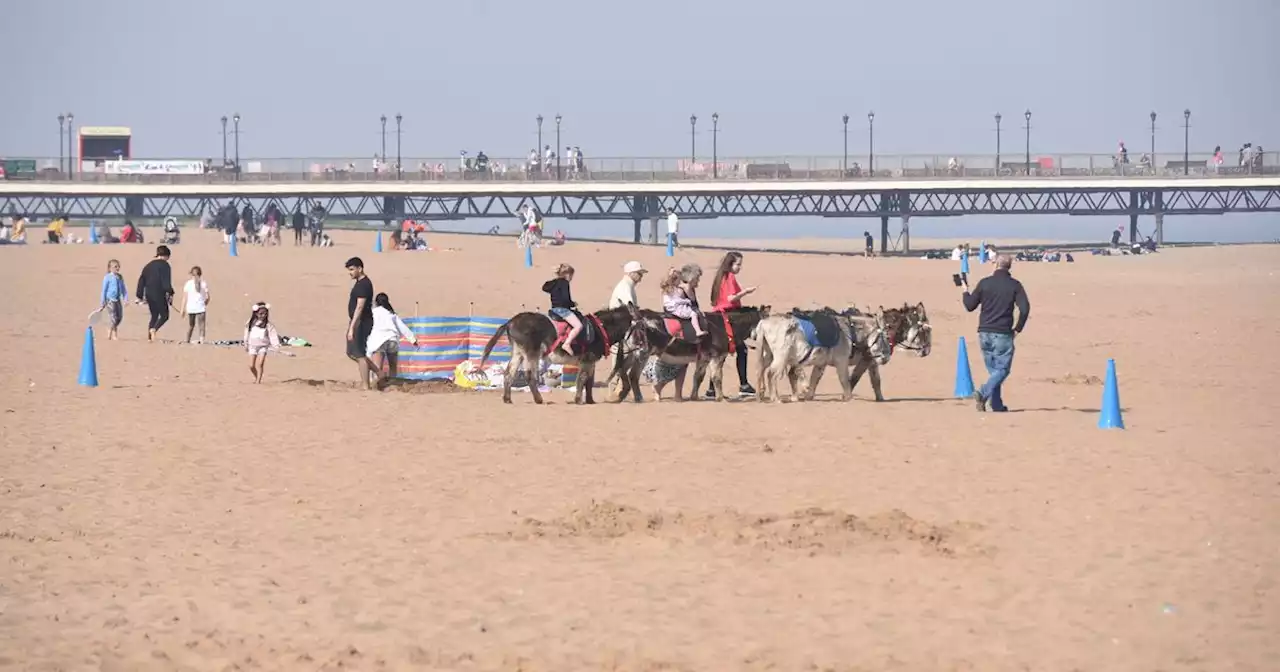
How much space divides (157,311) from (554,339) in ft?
37.3

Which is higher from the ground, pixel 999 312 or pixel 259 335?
pixel 999 312

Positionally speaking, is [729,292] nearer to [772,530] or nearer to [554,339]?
[554,339]

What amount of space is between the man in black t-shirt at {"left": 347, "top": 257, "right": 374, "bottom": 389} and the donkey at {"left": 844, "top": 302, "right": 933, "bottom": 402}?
217 inches

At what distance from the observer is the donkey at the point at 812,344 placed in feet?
66.4

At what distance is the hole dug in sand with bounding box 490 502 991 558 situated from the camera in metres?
12.3

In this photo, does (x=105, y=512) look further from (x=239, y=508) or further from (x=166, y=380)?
(x=166, y=380)

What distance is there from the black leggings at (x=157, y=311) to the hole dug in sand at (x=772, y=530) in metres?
16.9

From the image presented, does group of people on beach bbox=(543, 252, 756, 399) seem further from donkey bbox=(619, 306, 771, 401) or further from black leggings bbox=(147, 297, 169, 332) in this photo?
black leggings bbox=(147, 297, 169, 332)

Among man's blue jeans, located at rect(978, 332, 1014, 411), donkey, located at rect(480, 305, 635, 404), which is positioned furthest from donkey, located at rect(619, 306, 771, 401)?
man's blue jeans, located at rect(978, 332, 1014, 411)

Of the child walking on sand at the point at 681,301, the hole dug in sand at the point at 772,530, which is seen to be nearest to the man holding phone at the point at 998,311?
the child walking on sand at the point at 681,301

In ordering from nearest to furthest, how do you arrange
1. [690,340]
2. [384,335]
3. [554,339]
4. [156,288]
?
[554,339]
[690,340]
[384,335]
[156,288]

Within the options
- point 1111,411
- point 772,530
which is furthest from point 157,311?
point 772,530

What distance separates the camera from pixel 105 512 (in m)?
13.2

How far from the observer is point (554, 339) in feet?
64.3
